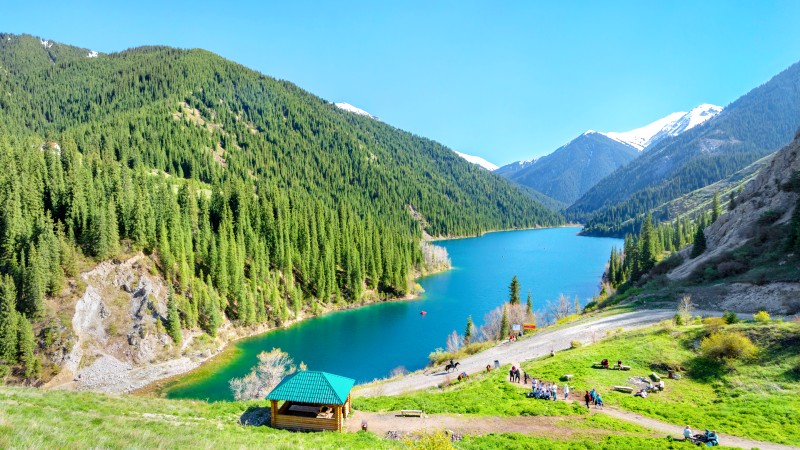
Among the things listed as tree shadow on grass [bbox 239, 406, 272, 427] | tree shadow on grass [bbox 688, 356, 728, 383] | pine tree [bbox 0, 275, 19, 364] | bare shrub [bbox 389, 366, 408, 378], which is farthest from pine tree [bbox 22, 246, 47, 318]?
tree shadow on grass [bbox 688, 356, 728, 383]

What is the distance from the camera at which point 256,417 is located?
97.8ft

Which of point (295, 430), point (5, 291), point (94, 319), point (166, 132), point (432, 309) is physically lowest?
point (432, 309)

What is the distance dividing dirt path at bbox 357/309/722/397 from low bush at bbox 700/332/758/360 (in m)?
13.6

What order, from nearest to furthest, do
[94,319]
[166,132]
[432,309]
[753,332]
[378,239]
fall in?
[753,332] < [94,319] < [432,309] < [378,239] < [166,132]

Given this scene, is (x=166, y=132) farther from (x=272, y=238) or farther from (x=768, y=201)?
(x=768, y=201)

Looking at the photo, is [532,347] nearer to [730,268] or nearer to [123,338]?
[730,268]

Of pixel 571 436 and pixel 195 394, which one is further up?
pixel 571 436

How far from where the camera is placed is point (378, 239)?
134875 millimetres

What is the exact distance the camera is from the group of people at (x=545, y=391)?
31844mm

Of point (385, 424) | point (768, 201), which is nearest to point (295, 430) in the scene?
point (385, 424)

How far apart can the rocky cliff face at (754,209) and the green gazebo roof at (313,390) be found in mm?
54917

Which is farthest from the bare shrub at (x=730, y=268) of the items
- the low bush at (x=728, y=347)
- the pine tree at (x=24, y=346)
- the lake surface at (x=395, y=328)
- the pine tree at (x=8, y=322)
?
the pine tree at (x=8, y=322)

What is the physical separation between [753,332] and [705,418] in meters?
13.8

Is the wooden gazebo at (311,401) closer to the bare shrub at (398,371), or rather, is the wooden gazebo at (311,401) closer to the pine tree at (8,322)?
the bare shrub at (398,371)
